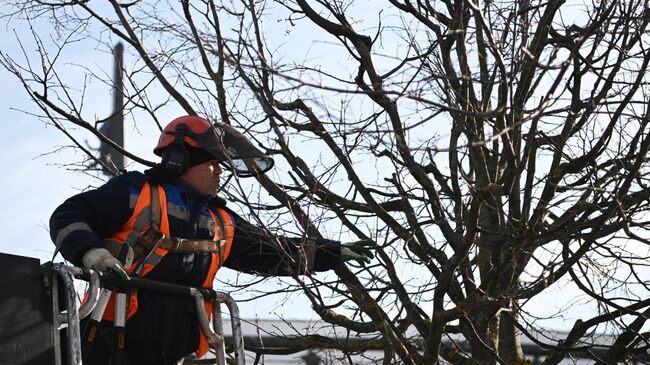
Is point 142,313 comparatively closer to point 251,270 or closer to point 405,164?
point 251,270

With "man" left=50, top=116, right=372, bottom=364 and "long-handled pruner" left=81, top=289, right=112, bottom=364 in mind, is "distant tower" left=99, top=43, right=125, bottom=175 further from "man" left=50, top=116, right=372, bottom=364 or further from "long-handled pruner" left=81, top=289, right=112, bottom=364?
"long-handled pruner" left=81, top=289, right=112, bottom=364

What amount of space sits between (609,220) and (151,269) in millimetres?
2398

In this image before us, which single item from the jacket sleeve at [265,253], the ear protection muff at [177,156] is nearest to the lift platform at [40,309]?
the ear protection muff at [177,156]

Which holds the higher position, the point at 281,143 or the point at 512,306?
the point at 281,143

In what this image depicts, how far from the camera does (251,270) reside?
6.49 m

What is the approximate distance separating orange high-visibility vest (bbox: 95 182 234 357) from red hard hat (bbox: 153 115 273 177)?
37cm

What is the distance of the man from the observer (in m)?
5.48

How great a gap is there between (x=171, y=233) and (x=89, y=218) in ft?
1.47

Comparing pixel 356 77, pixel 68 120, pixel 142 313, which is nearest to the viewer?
pixel 142 313

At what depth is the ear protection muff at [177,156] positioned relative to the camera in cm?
605

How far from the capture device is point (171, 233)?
5.84m

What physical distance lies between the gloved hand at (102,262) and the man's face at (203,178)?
3.44 feet

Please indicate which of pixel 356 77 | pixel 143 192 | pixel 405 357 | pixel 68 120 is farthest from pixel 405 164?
pixel 68 120

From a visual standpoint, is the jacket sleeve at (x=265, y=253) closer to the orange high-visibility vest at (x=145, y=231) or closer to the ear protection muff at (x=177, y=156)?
the orange high-visibility vest at (x=145, y=231)
